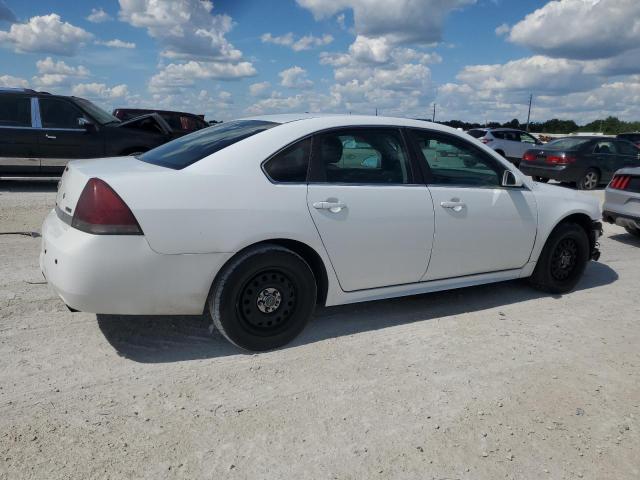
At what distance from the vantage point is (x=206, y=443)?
259cm

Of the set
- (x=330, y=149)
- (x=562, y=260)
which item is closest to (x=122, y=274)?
(x=330, y=149)

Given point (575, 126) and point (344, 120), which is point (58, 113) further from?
point (575, 126)

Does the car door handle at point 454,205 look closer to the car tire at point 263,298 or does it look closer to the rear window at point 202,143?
the car tire at point 263,298

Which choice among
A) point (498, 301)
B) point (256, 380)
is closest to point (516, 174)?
point (498, 301)

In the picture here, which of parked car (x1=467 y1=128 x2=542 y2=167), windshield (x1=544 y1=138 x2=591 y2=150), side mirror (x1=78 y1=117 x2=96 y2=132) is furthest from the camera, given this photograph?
parked car (x1=467 y1=128 x2=542 y2=167)

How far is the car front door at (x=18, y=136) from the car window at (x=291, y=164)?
8.25 meters

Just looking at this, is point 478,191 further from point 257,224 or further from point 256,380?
point 256,380

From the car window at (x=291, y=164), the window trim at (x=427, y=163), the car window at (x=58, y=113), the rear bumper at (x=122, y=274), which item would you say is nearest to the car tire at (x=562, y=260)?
the window trim at (x=427, y=163)

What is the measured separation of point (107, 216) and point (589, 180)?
44.9 ft

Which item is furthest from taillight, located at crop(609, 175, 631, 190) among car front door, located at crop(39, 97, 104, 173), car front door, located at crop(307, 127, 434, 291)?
car front door, located at crop(39, 97, 104, 173)

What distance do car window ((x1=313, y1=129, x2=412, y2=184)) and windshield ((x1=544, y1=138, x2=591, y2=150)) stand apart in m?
11.6

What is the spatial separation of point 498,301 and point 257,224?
2.53 m

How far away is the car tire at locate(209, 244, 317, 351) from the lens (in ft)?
10.9

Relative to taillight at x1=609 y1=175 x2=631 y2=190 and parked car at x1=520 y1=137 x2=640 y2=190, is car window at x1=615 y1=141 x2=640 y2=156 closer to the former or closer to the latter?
parked car at x1=520 y1=137 x2=640 y2=190
